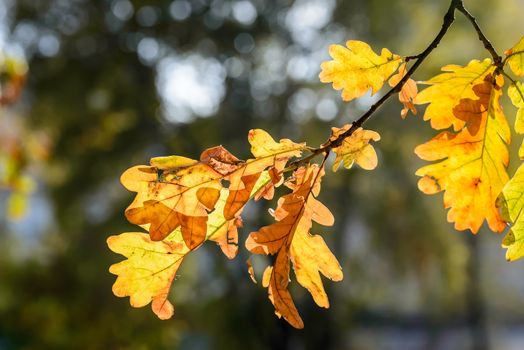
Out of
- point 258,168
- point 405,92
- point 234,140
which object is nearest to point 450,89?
point 405,92

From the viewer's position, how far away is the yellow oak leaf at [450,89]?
0.39 metres

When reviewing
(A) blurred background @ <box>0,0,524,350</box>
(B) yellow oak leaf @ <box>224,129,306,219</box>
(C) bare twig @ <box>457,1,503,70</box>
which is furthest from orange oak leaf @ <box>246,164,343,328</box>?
(A) blurred background @ <box>0,0,524,350</box>

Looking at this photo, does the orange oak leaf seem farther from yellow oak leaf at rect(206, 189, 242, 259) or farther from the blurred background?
the blurred background

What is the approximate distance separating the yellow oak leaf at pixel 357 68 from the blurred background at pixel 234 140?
404 cm

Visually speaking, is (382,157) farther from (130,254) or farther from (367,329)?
(130,254)

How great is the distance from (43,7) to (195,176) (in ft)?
17.7

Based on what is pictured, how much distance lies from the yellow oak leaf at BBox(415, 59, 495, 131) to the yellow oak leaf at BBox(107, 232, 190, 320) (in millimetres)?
185

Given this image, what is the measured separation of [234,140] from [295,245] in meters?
4.48

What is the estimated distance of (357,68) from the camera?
0.43 metres

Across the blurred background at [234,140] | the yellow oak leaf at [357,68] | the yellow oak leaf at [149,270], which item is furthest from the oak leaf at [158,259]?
the blurred background at [234,140]

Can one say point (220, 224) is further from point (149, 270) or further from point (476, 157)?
point (476, 157)

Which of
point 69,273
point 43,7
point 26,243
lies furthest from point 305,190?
point 26,243

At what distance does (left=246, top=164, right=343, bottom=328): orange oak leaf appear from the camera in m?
0.36

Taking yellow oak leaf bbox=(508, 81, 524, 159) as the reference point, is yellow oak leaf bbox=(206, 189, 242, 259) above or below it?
above
